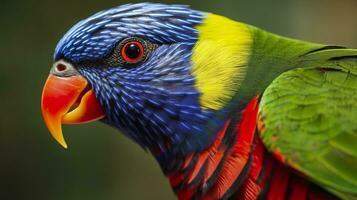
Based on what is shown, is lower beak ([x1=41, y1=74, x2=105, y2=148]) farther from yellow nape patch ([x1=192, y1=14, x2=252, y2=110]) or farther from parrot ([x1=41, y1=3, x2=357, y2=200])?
yellow nape patch ([x1=192, y1=14, x2=252, y2=110])

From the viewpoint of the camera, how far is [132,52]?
1.92 meters

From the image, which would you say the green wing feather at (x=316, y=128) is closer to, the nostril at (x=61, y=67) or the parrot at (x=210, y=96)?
the parrot at (x=210, y=96)

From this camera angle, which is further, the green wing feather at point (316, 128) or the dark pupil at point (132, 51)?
the dark pupil at point (132, 51)

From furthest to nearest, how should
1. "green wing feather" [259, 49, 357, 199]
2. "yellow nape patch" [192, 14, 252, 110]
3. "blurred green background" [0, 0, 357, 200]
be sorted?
"blurred green background" [0, 0, 357, 200] < "yellow nape patch" [192, 14, 252, 110] < "green wing feather" [259, 49, 357, 199]

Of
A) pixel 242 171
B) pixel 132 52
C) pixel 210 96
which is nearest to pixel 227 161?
pixel 242 171

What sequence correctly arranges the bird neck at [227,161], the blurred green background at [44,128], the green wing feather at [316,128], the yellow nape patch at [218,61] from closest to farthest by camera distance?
the green wing feather at [316,128] → the bird neck at [227,161] → the yellow nape patch at [218,61] → the blurred green background at [44,128]

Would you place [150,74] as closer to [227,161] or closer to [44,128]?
[227,161]

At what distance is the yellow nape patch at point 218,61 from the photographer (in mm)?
1854

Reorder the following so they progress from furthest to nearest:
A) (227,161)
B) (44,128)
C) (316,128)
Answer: (44,128), (227,161), (316,128)

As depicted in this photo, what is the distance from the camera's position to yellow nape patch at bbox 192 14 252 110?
1854mm

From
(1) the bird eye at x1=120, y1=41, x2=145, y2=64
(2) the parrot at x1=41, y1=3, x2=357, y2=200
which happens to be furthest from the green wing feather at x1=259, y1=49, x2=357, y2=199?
(1) the bird eye at x1=120, y1=41, x2=145, y2=64

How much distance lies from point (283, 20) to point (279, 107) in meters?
2.96

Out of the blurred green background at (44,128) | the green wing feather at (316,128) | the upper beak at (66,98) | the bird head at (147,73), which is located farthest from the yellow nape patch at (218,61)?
the blurred green background at (44,128)

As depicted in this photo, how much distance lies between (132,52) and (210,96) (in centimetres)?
29
